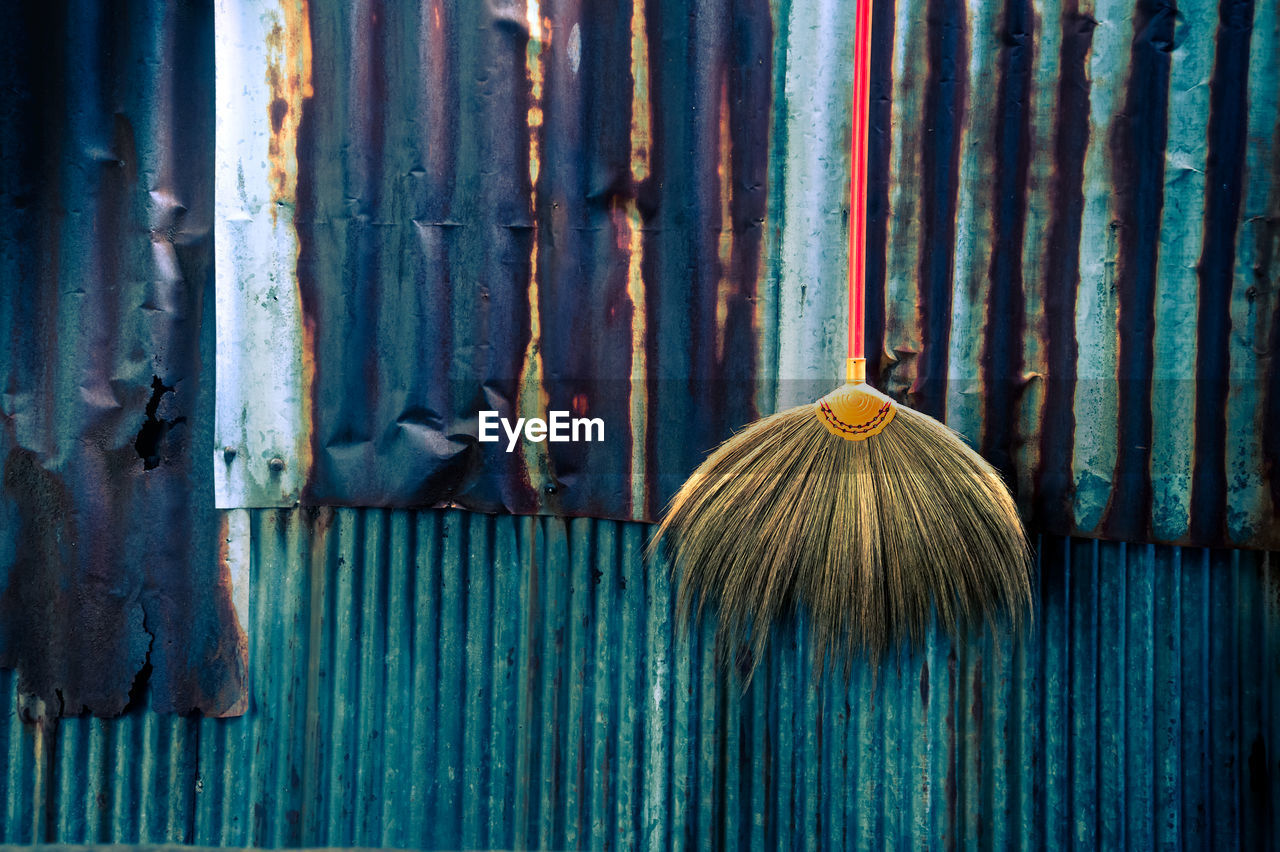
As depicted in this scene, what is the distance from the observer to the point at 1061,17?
177cm

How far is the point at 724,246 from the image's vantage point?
6.08 feet

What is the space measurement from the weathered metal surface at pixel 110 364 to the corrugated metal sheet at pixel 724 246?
0.47 ft

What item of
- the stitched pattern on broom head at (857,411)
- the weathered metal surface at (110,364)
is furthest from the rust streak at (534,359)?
the weathered metal surface at (110,364)

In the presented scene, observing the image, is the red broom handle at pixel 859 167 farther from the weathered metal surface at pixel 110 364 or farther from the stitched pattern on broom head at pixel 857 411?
the weathered metal surface at pixel 110 364

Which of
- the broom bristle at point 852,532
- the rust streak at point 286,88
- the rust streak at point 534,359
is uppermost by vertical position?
the rust streak at point 286,88

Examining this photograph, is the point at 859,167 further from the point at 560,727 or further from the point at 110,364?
the point at 110,364

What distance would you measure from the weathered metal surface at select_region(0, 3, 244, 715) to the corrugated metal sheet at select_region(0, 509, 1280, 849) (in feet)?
0.50

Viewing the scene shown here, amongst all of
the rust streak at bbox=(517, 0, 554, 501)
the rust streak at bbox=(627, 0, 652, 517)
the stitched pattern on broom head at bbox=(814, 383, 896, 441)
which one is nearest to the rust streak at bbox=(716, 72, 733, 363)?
the rust streak at bbox=(627, 0, 652, 517)

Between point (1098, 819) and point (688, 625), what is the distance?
3.64ft

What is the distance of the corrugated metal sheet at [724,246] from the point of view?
1.76 metres

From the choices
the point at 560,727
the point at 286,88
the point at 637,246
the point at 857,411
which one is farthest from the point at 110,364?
the point at 857,411

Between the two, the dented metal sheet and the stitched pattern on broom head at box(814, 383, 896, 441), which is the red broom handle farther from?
the dented metal sheet

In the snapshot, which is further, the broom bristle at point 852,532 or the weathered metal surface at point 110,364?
the weathered metal surface at point 110,364

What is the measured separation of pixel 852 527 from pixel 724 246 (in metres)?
0.74
